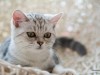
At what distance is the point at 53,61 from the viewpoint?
4.63 feet

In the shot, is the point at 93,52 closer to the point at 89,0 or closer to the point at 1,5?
the point at 89,0

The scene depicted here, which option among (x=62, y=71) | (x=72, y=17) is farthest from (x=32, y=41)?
(x=72, y=17)

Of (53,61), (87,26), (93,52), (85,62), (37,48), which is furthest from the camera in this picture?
(87,26)

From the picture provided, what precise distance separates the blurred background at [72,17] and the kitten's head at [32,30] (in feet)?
1.88

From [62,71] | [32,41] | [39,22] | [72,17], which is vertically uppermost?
[72,17]

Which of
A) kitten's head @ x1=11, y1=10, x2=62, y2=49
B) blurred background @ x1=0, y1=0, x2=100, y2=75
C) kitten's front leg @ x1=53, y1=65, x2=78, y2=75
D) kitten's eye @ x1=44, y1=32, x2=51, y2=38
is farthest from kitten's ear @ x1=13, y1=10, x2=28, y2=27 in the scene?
blurred background @ x1=0, y1=0, x2=100, y2=75

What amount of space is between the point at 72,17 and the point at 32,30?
0.89 meters

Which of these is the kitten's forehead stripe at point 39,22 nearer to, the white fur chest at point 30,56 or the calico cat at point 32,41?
the calico cat at point 32,41

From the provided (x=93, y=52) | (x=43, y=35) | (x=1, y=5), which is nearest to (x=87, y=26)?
(x=93, y=52)

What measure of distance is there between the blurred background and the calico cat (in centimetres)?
52

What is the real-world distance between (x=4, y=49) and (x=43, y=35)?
0.30 metres

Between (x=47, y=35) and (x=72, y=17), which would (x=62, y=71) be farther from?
(x=72, y=17)

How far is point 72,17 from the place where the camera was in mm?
2113

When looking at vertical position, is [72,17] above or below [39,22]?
above
